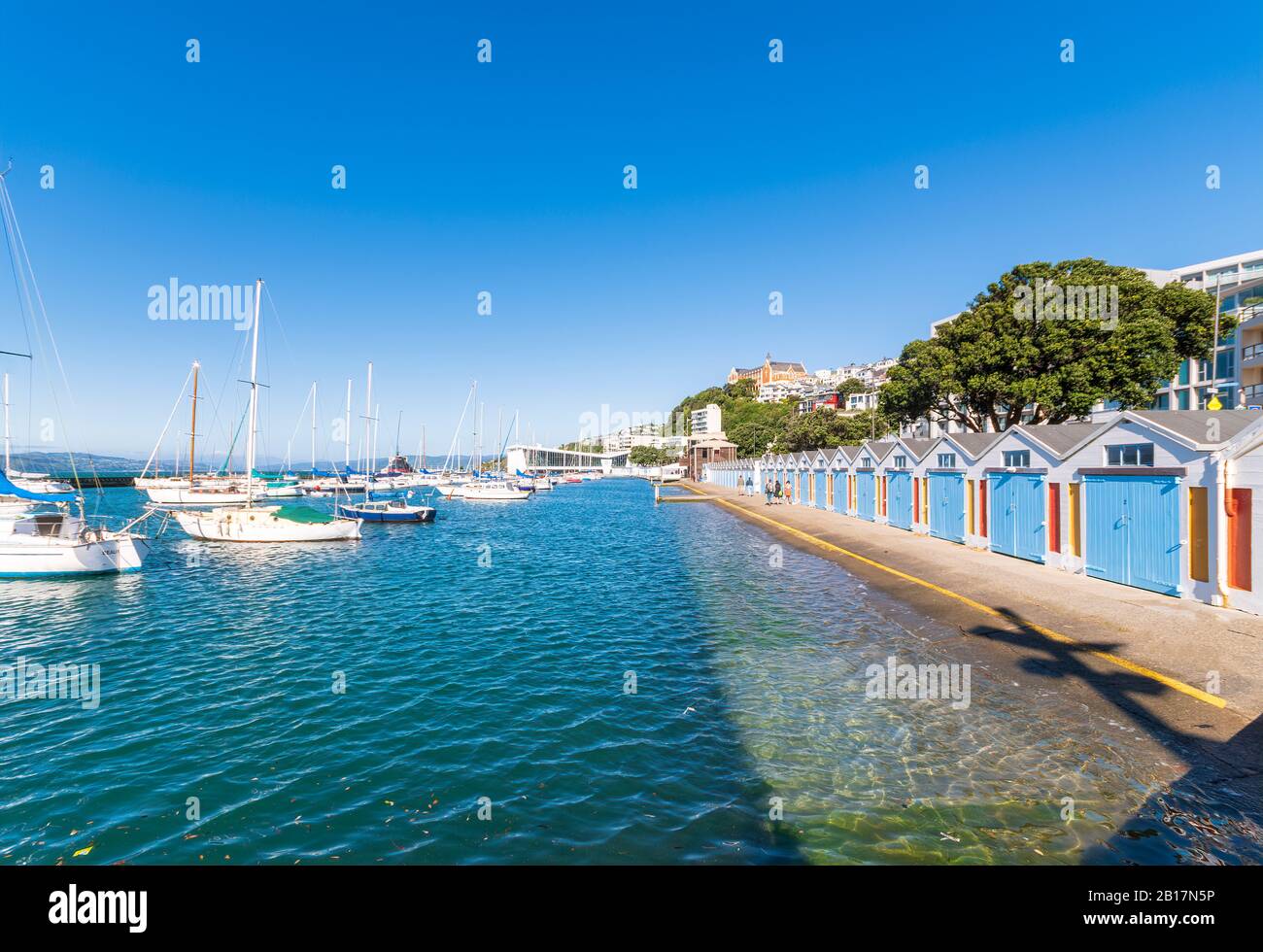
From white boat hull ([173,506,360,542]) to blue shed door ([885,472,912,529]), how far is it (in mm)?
36433

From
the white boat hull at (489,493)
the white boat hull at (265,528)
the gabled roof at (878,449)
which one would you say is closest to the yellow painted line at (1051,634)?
the gabled roof at (878,449)

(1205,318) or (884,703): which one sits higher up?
(1205,318)

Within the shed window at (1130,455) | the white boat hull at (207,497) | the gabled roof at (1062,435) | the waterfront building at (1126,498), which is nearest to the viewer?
the waterfront building at (1126,498)

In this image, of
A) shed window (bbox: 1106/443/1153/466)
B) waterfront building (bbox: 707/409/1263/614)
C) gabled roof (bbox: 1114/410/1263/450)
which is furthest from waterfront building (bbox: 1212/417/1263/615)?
shed window (bbox: 1106/443/1153/466)

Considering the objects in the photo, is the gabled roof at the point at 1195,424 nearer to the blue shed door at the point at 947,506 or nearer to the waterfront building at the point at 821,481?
the blue shed door at the point at 947,506

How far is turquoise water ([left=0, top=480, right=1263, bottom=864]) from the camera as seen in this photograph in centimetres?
714

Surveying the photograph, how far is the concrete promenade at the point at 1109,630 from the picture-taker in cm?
992

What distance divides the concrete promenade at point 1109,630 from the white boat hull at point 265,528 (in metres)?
33.6

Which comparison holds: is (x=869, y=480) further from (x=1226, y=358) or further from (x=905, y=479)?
(x=1226, y=358)
